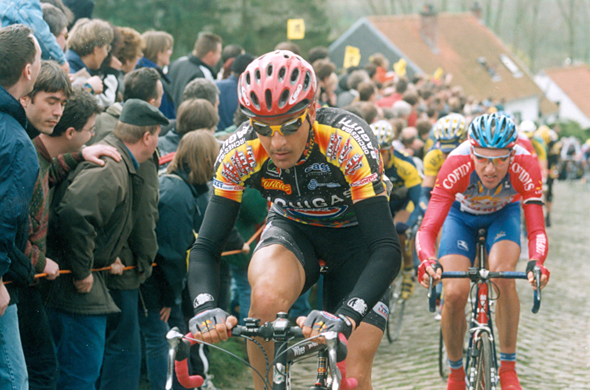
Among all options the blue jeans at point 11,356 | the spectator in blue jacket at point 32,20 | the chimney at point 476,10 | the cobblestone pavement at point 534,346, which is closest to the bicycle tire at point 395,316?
the cobblestone pavement at point 534,346

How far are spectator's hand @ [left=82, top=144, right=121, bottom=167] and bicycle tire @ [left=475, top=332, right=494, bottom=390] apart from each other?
9.62ft

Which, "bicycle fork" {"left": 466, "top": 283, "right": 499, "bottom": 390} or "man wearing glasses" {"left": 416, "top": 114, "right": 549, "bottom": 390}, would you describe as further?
"man wearing glasses" {"left": 416, "top": 114, "right": 549, "bottom": 390}

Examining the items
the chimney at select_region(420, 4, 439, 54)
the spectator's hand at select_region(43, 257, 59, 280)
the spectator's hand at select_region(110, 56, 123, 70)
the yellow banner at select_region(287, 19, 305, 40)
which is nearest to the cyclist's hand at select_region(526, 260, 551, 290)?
the spectator's hand at select_region(43, 257, 59, 280)

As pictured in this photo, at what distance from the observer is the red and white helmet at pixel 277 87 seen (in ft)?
11.3

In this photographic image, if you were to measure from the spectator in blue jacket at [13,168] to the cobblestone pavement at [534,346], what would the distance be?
3.20m

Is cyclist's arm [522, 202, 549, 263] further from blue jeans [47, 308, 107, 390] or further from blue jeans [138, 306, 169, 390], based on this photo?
blue jeans [47, 308, 107, 390]

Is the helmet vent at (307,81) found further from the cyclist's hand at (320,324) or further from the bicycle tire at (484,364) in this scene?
the bicycle tire at (484,364)

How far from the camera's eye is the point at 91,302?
15.9 feet

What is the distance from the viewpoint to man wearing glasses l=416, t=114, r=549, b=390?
5645 millimetres

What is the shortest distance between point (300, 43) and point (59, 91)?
1127 inches

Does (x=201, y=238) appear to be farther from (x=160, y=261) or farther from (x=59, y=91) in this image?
(x=160, y=261)

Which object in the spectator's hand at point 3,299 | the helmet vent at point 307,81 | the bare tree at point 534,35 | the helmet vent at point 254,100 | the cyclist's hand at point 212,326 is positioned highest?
the helmet vent at point 307,81

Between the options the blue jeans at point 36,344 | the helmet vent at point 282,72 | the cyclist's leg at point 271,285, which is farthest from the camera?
the blue jeans at point 36,344

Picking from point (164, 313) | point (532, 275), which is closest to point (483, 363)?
point (532, 275)
